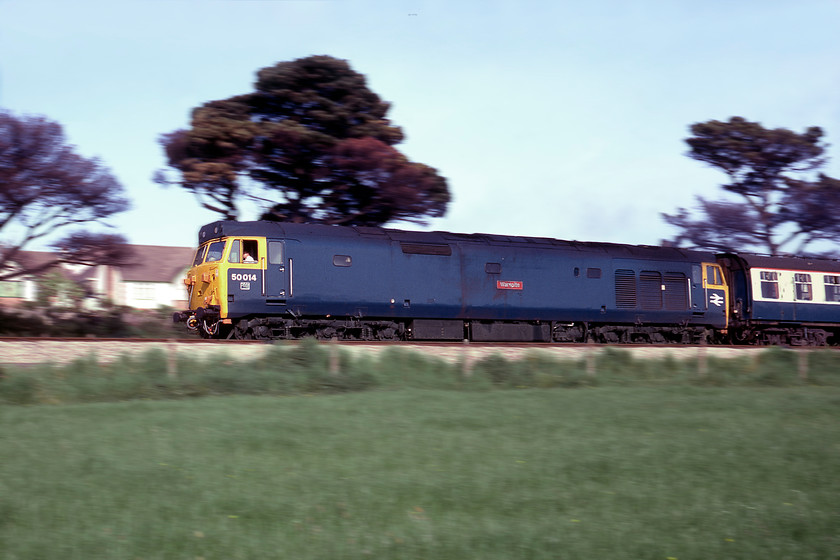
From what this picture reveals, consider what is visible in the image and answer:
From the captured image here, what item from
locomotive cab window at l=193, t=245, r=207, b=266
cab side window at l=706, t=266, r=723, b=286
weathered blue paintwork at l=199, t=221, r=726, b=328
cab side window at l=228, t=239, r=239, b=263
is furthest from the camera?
cab side window at l=706, t=266, r=723, b=286

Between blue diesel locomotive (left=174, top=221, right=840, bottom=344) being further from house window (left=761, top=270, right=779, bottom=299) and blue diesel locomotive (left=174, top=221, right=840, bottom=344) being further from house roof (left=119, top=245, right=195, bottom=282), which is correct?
house roof (left=119, top=245, right=195, bottom=282)

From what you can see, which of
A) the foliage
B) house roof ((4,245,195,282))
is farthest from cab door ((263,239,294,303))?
house roof ((4,245,195,282))

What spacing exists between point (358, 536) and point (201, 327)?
15.0 metres

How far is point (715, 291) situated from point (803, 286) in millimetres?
4849

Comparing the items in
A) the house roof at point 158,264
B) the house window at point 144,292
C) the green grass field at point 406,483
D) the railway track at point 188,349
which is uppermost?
the house roof at point 158,264

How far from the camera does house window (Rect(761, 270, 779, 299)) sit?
29078 mm

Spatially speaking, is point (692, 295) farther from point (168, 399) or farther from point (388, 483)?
point (388, 483)

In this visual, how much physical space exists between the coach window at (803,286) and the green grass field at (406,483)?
1867 centimetres

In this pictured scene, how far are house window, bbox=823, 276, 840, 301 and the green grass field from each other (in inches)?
786

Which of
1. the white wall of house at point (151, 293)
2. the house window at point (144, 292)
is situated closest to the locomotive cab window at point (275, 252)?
the white wall of house at point (151, 293)

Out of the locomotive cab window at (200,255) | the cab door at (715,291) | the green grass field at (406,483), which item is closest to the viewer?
the green grass field at (406,483)

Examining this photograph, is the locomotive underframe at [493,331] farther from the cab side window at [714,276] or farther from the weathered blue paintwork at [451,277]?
the cab side window at [714,276]

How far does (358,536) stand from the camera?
6.77 metres

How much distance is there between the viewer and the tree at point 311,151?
30.5m
